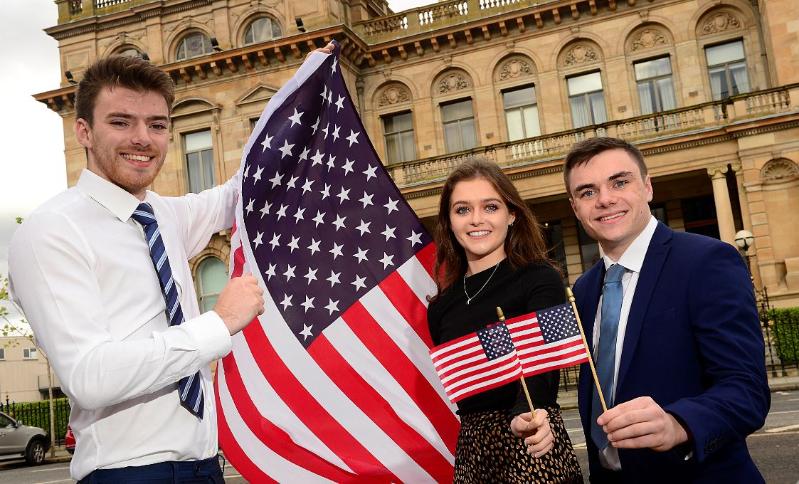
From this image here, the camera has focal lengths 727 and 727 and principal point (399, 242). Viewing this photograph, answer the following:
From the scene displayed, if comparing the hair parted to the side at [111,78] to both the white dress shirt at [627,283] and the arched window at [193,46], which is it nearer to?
the white dress shirt at [627,283]

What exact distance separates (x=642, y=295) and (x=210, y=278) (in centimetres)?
2663

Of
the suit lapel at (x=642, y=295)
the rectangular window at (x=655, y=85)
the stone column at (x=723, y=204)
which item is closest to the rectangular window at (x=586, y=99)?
the rectangular window at (x=655, y=85)

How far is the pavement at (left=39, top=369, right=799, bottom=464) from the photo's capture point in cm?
1545

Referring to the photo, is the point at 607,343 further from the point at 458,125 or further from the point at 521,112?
the point at 458,125

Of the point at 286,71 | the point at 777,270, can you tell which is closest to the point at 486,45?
the point at 286,71

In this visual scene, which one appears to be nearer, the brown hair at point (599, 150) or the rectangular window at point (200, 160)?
the brown hair at point (599, 150)

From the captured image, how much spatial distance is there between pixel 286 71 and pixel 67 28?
32.1ft

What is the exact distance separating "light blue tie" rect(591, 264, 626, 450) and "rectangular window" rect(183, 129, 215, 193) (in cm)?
2669

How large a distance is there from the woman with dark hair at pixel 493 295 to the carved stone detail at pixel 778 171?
2115 centimetres

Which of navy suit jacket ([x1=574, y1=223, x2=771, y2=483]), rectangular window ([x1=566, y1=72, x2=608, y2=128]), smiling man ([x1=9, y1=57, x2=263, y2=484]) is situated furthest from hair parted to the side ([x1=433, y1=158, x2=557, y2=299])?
rectangular window ([x1=566, y1=72, x2=608, y2=128])

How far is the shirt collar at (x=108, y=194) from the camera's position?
2.55 meters

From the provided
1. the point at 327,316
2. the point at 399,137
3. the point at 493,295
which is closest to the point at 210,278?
the point at 399,137

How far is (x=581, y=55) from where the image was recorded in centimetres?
2592

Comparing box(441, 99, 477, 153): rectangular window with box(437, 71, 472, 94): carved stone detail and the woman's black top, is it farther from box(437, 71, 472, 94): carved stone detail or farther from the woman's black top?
the woman's black top
